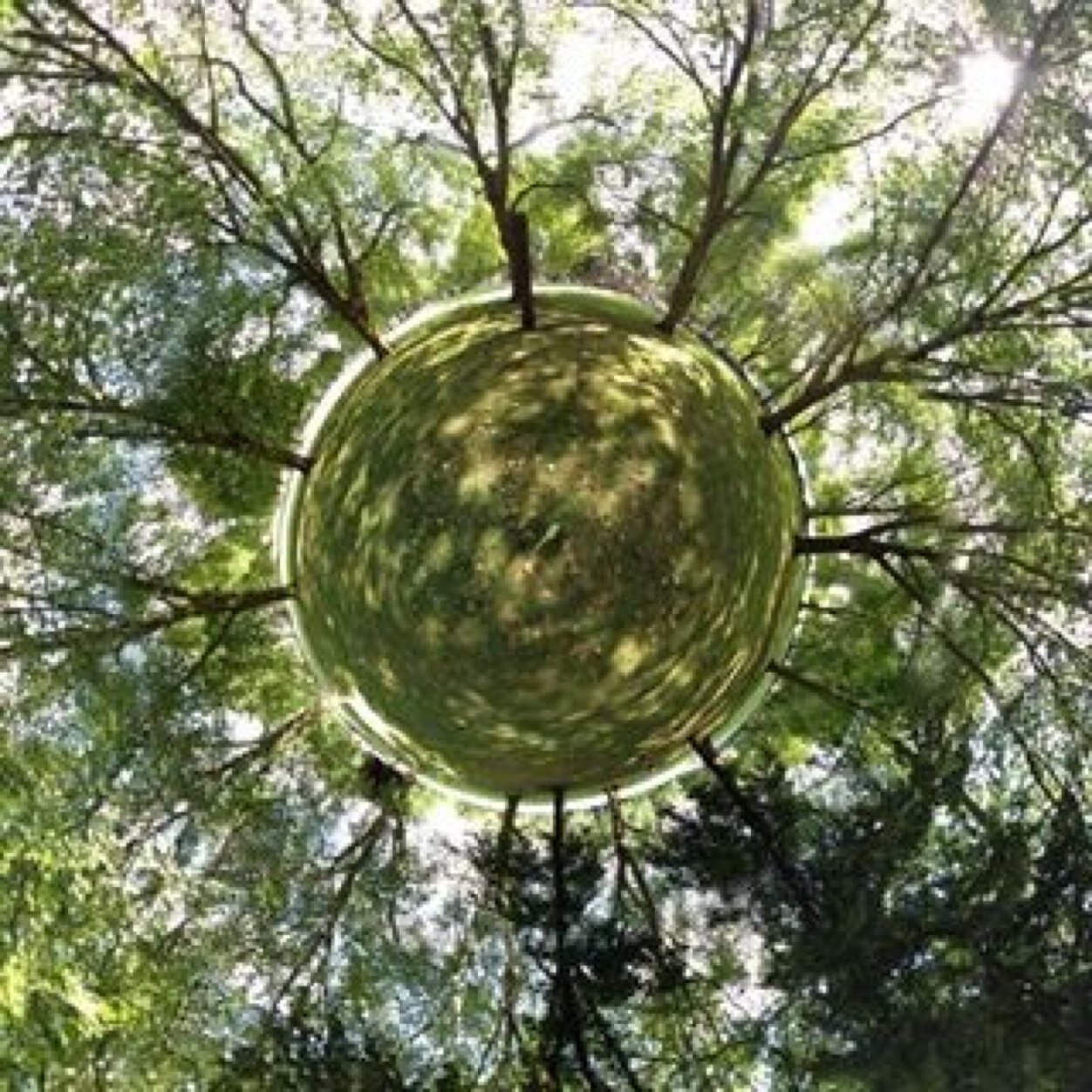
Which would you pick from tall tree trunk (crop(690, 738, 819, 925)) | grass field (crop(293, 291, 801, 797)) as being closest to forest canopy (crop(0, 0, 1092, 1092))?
tall tree trunk (crop(690, 738, 819, 925))

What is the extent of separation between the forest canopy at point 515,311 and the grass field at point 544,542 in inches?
11.5

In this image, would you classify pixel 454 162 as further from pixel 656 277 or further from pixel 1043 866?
pixel 1043 866

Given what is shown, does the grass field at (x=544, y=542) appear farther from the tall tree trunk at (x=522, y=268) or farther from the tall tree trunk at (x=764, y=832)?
the tall tree trunk at (x=764, y=832)

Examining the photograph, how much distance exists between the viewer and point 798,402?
4.19m

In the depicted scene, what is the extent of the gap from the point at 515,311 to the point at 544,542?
2.25ft

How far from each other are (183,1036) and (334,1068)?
1.53ft

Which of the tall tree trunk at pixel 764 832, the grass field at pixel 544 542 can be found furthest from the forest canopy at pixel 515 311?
the grass field at pixel 544 542

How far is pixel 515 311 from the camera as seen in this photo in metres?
3.73

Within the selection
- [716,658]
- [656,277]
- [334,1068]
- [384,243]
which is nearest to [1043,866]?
[716,658]

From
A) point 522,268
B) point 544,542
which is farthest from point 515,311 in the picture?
point 544,542

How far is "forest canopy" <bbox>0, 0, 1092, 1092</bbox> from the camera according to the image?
14.1 feet

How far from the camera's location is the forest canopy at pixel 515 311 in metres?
4.31

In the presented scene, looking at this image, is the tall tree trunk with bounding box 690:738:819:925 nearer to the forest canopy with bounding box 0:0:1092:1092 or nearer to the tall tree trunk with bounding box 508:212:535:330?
the forest canopy with bounding box 0:0:1092:1092

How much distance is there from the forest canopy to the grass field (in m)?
0.29
